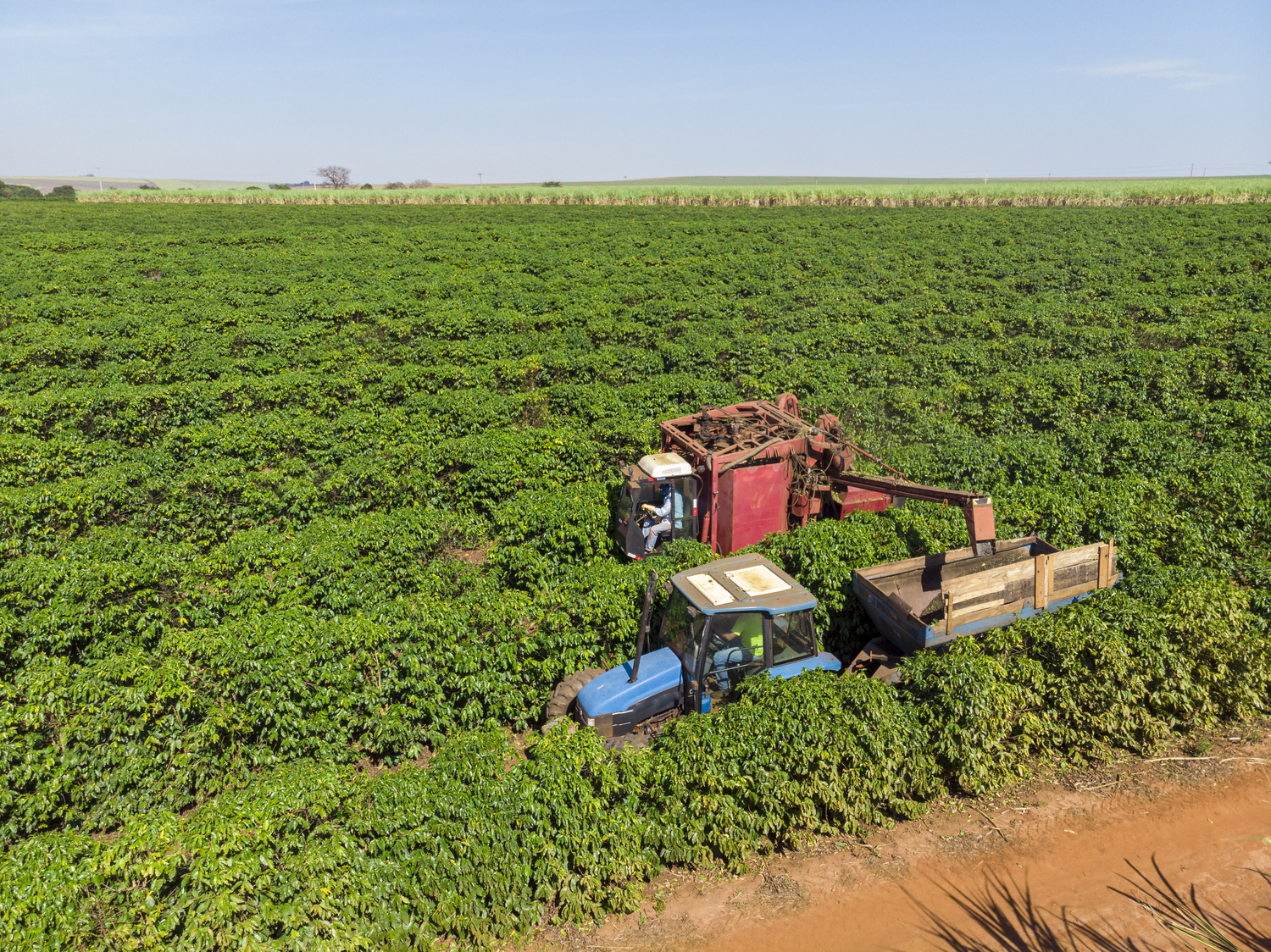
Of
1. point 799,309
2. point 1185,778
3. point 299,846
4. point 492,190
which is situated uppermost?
point 492,190

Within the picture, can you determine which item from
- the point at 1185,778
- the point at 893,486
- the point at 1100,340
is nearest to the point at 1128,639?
the point at 1185,778

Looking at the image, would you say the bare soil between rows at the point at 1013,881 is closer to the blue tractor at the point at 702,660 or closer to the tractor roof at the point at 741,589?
the blue tractor at the point at 702,660

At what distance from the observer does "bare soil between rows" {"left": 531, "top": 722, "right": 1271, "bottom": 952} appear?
23.7 ft

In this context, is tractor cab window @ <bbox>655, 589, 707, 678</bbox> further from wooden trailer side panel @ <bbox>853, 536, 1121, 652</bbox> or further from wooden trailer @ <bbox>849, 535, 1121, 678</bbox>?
wooden trailer side panel @ <bbox>853, 536, 1121, 652</bbox>

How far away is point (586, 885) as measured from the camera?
7.37m

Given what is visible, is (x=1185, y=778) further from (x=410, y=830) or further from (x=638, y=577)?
(x=410, y=830)

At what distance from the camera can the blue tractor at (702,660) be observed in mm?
9312

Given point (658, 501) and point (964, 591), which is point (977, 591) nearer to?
point (964, 591)

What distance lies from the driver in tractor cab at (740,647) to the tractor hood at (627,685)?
57 cm

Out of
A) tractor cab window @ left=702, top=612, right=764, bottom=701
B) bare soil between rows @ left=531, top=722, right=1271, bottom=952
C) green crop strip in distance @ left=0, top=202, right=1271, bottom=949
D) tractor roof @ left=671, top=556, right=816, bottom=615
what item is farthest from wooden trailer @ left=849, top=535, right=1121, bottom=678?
bare soil between rows @ left=531, top=722, right=1271, bottom=952

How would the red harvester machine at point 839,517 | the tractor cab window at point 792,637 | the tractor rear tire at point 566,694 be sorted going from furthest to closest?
the red harvester machine at point 839,517 < the tractor rear tire at point 566,694 < the tractor cab window at point 792,637

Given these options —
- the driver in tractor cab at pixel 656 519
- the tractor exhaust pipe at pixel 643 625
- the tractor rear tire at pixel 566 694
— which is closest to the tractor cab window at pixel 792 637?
the tractor exhaust pipe at pixel 643 625

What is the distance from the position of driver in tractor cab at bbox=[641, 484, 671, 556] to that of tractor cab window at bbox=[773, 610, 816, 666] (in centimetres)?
363

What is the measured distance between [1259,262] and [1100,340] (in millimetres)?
21533
